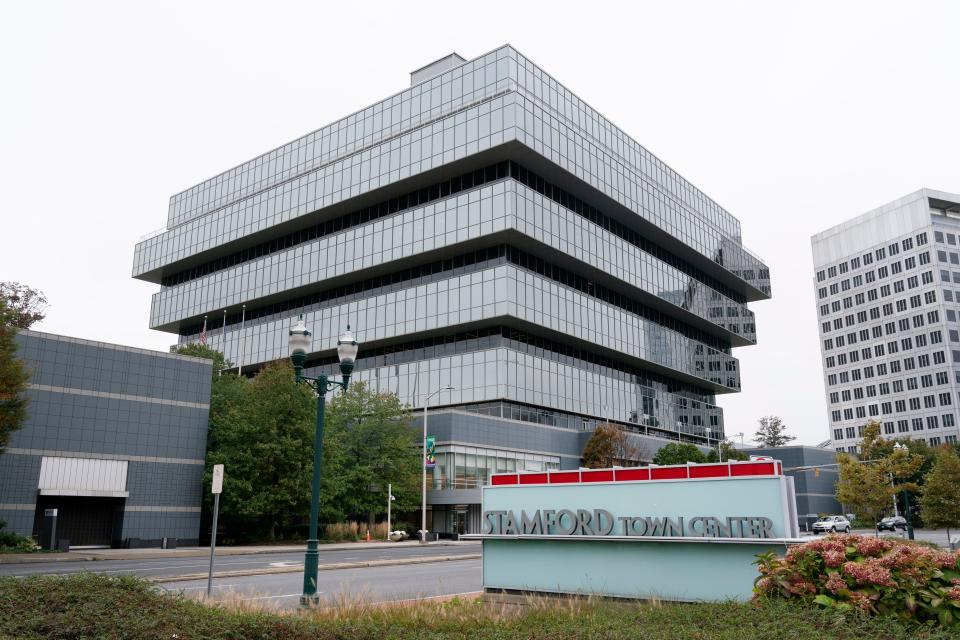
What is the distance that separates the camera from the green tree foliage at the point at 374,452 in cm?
5909

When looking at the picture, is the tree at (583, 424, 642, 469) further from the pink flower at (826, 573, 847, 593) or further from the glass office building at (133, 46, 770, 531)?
the pink flower at (826, 573, 847, 593)

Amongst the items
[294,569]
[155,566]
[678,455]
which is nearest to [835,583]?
[294,569]

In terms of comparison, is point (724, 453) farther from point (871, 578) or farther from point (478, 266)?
point (871, 578)

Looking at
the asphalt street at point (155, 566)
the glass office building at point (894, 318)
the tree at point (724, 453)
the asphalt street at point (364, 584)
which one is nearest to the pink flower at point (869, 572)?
the asphalt street at point (364, 584)

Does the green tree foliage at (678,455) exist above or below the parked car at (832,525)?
above

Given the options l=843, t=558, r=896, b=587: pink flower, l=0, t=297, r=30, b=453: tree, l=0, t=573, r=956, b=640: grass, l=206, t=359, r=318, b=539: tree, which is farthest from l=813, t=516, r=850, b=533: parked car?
l=843, t=558, r=896, b=587: pink flower

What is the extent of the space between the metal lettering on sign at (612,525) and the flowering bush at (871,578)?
3.73m

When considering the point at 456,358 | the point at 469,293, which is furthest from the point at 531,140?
the point at 456,358

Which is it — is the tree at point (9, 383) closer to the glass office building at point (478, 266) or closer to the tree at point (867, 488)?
the glass office building at point (478, 266)

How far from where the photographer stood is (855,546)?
33.2ft

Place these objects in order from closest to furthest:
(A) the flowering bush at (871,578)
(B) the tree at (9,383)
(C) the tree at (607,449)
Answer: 1. (A) the flowering bush at (871,578)
2. (B) the tree at (9,383)
3. (C) the tree at (607,449)

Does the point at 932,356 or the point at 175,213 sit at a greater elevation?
the point at 175,213

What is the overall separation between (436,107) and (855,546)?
76.0 metres

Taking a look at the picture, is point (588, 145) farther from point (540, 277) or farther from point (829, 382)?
point (829, 382)
